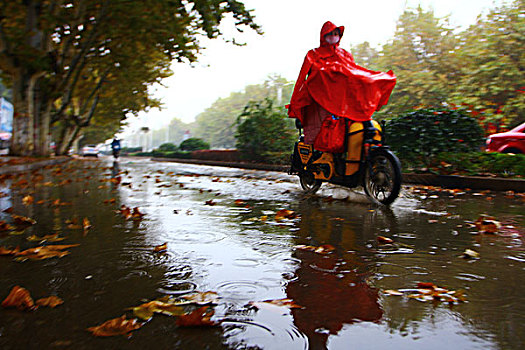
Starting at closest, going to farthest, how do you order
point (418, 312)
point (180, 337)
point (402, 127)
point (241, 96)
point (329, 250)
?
point (180, 337), point (418, 312), point (329, 250), point (402, 127), point (241, 96)

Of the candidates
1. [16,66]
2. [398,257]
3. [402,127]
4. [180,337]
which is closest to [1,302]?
[180,337]

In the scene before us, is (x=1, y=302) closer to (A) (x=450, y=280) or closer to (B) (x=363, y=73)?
(A) (x=450, y=280)

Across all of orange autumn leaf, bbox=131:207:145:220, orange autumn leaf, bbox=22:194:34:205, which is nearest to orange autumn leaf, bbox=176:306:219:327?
orange autumn leaf, bbox=131:207:145:220

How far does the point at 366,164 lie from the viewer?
5.76m

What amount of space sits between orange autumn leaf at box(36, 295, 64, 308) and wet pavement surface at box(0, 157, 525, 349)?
5 centimetres

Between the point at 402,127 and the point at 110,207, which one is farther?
the point at 402,127

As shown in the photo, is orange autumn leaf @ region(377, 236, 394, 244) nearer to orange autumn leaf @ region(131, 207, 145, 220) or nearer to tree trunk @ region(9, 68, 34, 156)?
orange autumn leaf @ region(131, 207, 145, 220)

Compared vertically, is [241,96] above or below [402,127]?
above

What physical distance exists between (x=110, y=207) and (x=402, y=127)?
23.2 ft

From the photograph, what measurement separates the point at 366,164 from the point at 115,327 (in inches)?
184

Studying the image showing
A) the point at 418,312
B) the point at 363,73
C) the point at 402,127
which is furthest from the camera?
the point at 402,127

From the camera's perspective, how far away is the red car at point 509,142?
1234cm

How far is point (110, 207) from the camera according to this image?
5.36 m

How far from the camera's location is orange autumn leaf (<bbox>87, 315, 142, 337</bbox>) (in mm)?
1650
